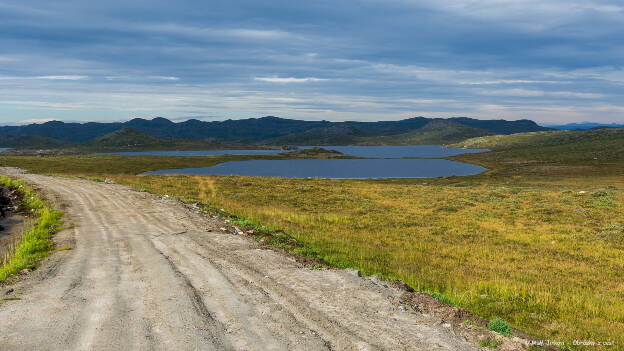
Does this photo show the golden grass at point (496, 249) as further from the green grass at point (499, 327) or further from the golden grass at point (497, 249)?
the green grass at point (499, 327)

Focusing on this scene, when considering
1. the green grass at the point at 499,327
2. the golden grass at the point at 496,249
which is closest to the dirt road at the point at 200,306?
the green grass at the point at 499,327

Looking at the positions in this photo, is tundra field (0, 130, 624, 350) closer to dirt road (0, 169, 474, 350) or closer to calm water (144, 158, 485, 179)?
dirt road (0, 169, 474, 350)

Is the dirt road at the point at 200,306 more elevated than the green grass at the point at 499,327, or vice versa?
the dirt road at the point at 200,306

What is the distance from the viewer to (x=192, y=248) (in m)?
16.6

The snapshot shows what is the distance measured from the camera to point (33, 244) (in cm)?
1638

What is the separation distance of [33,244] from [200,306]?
11725mm

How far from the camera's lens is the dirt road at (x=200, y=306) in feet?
26.9

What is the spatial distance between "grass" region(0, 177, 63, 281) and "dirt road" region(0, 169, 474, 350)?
74 centimetres

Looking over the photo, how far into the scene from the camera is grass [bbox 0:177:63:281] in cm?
1332

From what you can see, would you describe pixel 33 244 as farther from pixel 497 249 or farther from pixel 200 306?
pixel 497 249

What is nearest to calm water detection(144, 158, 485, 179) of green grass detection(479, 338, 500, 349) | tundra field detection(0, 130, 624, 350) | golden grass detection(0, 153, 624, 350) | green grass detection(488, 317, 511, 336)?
tundra field detection(0, 130, 624, 350)

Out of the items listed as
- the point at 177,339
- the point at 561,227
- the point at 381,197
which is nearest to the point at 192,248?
the point at 177,339

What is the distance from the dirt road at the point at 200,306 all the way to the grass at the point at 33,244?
29.2 inches

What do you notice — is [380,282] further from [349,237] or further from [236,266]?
[349,237]
